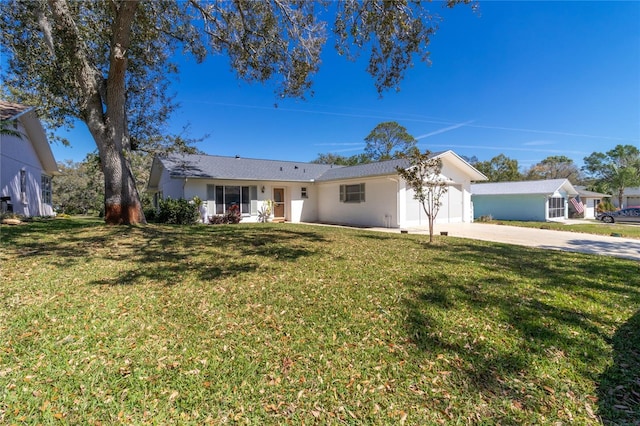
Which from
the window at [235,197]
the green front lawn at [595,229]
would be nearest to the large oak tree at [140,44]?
the window at [235,197]

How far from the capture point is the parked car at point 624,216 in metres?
22.6

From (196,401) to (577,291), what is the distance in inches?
226

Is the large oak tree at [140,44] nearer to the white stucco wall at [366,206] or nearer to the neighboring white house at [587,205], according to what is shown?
the white stucco wall at [366,206]

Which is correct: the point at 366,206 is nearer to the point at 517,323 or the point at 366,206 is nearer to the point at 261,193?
the point at 261,193

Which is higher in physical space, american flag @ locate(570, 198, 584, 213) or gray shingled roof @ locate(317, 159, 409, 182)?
gray shingled roof @ locate(317, 159, 409, 182)

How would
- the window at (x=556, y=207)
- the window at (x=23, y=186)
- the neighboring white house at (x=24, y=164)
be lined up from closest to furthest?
the neighboring white house at (x=24, y=164) → the window at (x=23, y=186) → the window at (x=556, y=207)

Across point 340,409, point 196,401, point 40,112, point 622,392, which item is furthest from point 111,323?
point 40,112

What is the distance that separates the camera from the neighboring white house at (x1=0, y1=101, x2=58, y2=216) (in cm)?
1177

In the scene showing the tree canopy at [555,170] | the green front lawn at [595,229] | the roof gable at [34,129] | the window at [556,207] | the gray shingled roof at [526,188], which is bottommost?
the green front lawn at [595,229]

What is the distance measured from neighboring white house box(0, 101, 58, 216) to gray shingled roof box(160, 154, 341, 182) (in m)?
5.68

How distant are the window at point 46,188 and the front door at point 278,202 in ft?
43.1

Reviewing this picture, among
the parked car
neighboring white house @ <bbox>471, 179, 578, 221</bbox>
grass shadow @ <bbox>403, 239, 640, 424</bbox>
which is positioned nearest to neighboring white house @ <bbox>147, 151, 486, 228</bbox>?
grass shadow @ <bbox>403, 239, 640, 424</bbox>

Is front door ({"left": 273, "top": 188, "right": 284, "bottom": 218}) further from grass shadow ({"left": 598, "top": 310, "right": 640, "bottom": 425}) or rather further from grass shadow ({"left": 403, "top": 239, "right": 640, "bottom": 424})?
grass shadow ({"left": 598, "top": 310, "right": 640, "bottom": 425})

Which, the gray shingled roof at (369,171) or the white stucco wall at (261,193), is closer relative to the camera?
the gray shingled roof at (369,171)
